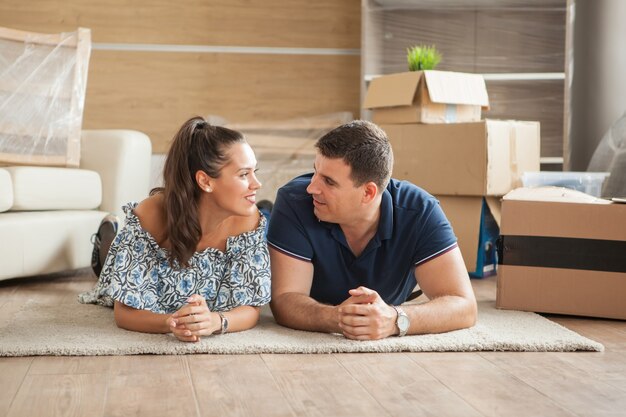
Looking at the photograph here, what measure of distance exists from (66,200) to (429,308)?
5.61ft

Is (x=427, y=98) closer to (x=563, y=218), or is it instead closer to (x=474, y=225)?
(x=474, y=225)

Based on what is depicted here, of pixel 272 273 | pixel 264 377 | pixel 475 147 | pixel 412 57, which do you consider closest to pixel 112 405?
pixel 264 377

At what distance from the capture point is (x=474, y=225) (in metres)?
3.49

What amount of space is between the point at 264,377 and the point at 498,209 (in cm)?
195

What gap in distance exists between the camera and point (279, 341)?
2080 mm

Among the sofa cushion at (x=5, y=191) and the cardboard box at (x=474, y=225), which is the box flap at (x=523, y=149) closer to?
the cardboard box at (x=474, y=225)

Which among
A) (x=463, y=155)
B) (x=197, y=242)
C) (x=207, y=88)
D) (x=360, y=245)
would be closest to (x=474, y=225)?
(x=463, y=155)

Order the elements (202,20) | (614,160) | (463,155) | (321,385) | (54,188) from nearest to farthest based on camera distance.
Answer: (321,385)
(54,188)
(463,155)
(614,160)
(202,20)

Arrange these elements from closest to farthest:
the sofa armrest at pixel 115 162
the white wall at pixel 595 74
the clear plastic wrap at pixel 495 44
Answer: the sofa armrest at pixel 115 162, the white wall at pixel 595 74, the clear plastic wrap at pixel 495 44

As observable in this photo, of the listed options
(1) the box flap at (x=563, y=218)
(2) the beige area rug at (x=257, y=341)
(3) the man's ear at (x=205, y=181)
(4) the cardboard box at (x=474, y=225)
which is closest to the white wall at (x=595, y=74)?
(4) the cardboard box at (x=474, y=225)

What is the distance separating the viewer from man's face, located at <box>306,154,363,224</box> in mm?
2154

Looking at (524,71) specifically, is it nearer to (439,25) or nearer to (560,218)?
(439,25)

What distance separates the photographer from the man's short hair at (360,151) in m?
2.16

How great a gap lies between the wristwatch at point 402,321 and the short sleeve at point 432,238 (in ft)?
0.56
